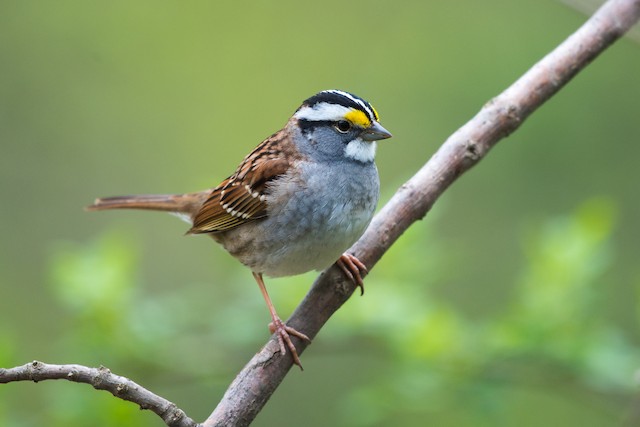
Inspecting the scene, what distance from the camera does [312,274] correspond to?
4602 millimetres

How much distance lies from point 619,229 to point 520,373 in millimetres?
3671

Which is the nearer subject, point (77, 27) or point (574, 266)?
point (574, 266)

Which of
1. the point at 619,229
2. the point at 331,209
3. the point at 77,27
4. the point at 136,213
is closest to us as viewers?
the point at 331,209

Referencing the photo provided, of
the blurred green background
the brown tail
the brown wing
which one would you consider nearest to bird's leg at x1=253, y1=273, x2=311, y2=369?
the blurred green background

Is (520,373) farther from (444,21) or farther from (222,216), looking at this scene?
(444,21)

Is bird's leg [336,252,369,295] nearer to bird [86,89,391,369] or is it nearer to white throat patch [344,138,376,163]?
bird [86,89,391,369]

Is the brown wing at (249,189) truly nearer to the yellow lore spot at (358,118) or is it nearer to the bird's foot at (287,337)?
the yellow lore spot at (358,118)

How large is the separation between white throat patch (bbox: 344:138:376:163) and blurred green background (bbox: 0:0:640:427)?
54cm

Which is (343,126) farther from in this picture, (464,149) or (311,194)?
(464,149)

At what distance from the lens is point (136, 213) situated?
28.6 feet

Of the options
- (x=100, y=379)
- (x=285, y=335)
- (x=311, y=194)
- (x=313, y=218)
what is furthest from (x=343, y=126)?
(x=100, y=379)

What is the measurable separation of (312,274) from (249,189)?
58 cm

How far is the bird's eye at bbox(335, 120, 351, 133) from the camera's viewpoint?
410 centimetres

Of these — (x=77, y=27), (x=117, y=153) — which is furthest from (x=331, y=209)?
(x=77, y=27)
